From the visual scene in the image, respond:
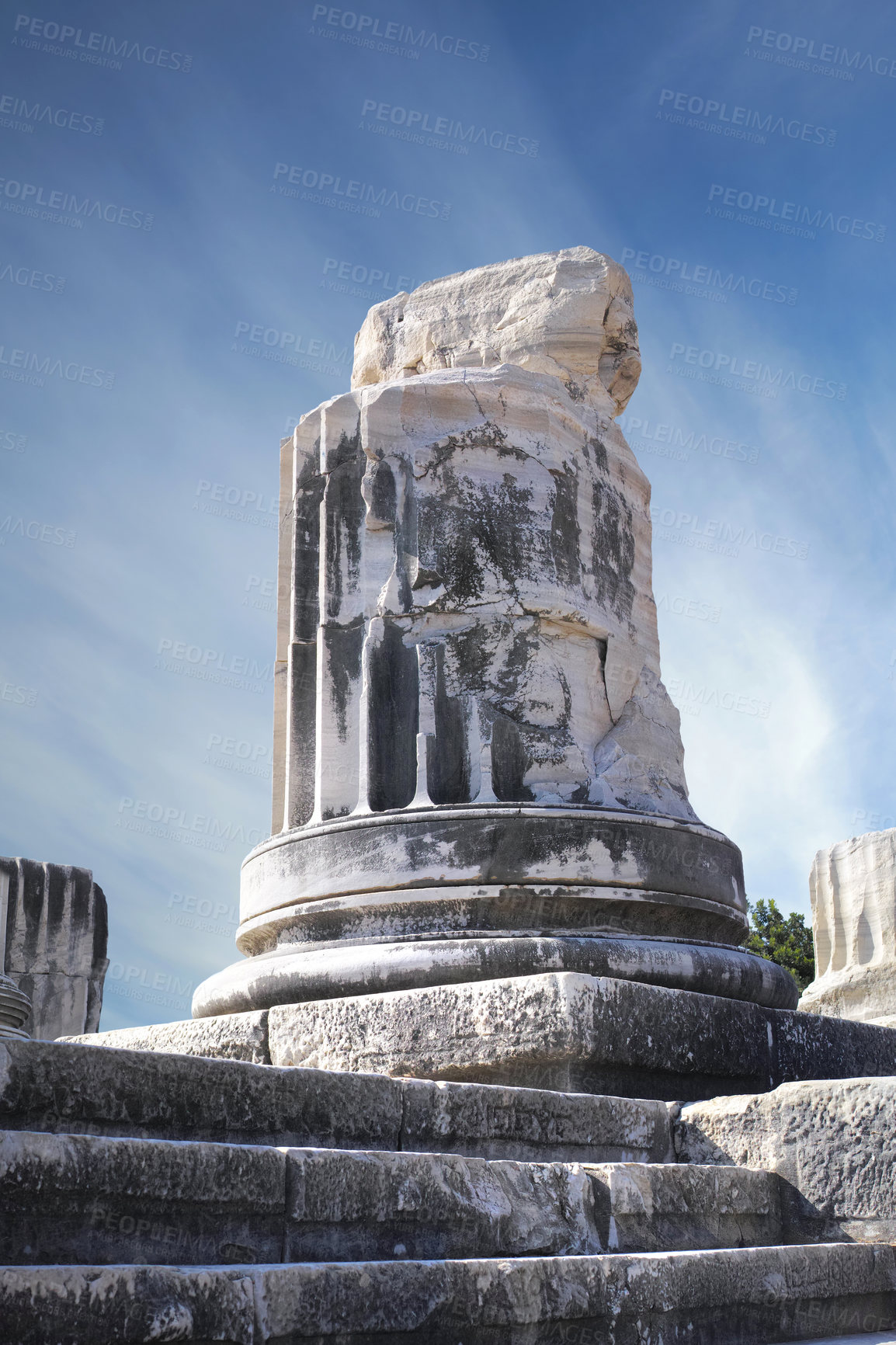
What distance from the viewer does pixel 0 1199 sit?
7.50ft

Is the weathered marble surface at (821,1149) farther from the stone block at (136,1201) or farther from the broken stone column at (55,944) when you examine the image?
the broken stone column at (55,944)

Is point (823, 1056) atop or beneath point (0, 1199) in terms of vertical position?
atop

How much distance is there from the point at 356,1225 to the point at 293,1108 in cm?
37

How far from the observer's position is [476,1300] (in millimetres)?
2594

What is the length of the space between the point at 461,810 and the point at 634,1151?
1.60 meters

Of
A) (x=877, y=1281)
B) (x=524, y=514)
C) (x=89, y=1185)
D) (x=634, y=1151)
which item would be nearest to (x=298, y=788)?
(x=524, y=514)

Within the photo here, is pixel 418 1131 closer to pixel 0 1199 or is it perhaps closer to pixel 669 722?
pixel 0 1199

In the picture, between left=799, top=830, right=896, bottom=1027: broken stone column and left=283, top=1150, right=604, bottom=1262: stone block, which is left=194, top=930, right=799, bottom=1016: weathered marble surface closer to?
left=283, top=1150, right=604, bottom=1262: stone block

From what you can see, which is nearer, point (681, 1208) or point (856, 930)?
point (681, 1208)

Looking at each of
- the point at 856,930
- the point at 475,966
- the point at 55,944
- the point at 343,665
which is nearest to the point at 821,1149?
the point at 475,966

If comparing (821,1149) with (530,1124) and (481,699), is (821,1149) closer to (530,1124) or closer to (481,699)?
(530,1124)

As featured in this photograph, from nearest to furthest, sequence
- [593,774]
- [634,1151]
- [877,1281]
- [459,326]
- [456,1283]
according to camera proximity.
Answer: [456,1283] → [877,1281] → [634,1151] → [593,774] → [459,326]

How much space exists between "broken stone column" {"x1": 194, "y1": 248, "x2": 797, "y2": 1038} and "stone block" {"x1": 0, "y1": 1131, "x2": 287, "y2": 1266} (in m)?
2.16

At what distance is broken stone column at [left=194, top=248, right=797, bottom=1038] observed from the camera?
5.10 metres
